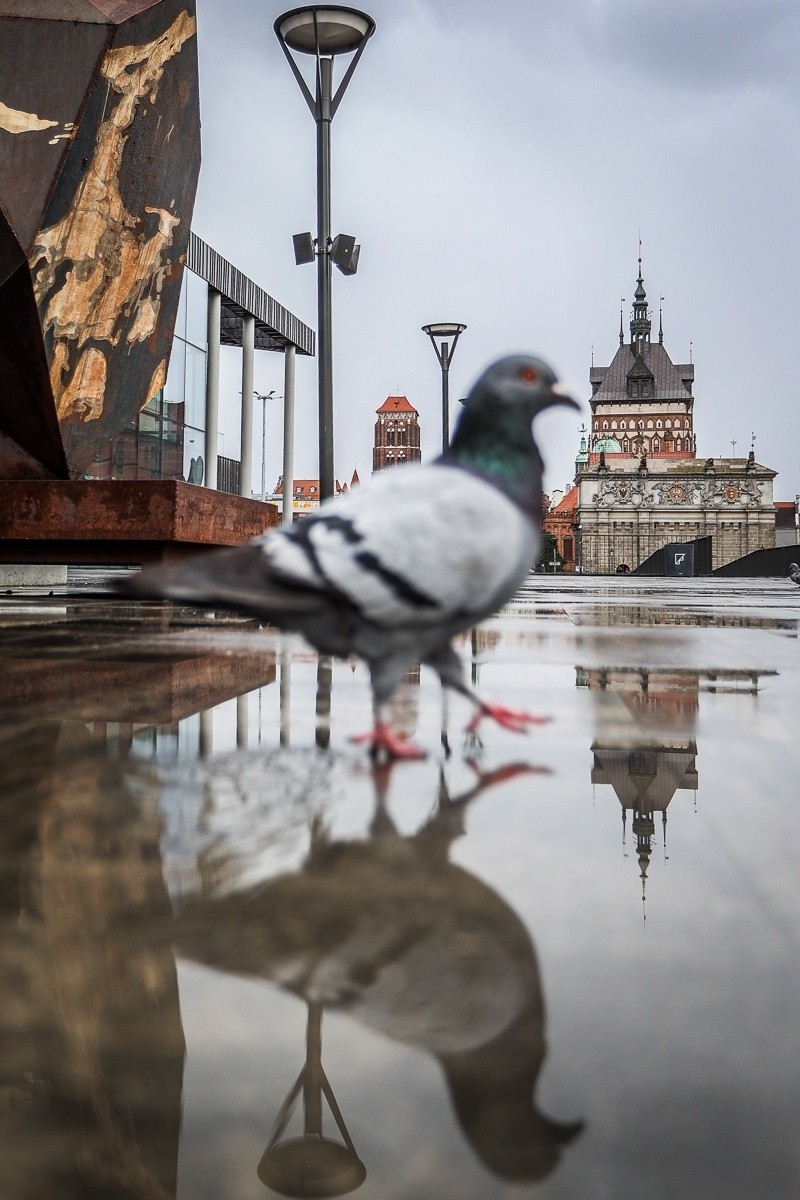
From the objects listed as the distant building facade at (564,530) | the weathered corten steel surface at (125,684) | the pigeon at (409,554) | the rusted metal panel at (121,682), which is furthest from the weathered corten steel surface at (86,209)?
the distant building facade at (564,530)

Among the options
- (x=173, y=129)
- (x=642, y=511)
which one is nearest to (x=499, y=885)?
(x=173, y=129)

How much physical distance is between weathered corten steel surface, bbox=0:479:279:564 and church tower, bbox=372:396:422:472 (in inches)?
5118

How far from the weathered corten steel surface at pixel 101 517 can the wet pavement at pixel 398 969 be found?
17.7 ft

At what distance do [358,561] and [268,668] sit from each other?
2388mm

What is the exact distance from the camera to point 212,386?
26672mm

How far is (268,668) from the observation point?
3.79 m

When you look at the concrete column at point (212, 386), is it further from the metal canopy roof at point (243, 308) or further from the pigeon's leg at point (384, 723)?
the pigeon's leg at point (384, 723)

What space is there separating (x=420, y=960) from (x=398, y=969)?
0.11 feet

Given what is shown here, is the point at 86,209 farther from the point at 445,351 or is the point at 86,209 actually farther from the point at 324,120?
the point at 445,351

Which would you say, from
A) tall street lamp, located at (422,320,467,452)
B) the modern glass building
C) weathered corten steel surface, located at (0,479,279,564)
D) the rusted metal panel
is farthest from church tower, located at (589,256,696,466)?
the rusted metal panel

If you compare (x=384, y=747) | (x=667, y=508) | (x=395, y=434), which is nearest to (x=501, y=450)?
(x=384, y=747)

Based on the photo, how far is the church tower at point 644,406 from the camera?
116 m

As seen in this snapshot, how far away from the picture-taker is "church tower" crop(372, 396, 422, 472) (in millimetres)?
137625

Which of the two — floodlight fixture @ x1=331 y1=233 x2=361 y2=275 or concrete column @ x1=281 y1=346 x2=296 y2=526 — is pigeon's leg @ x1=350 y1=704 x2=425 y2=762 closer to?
floodlight fixture @ x1=331 y1=233 x2=361 y2=275
